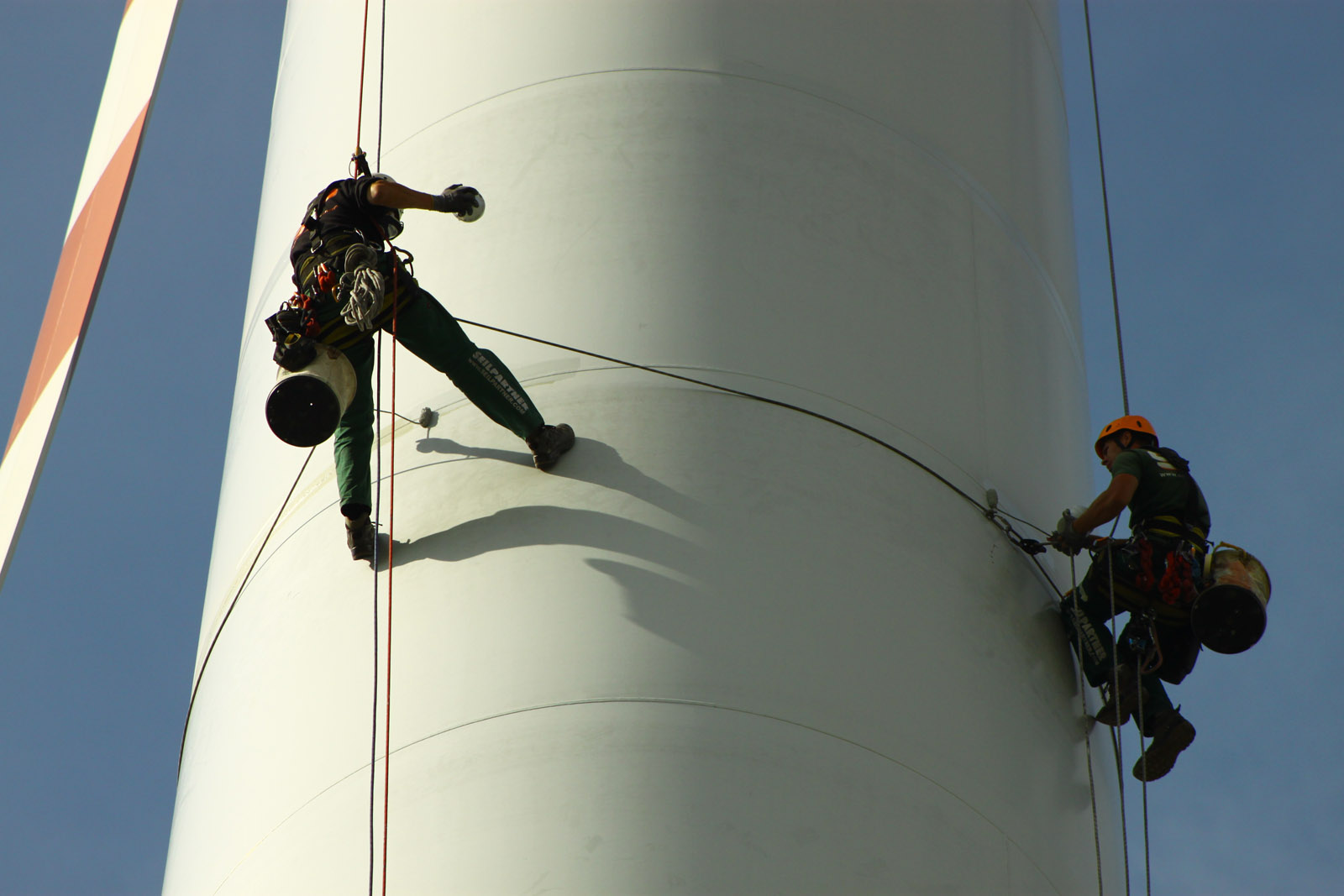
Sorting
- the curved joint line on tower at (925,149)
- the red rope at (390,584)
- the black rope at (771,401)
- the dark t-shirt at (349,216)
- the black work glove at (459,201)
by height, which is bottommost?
the red rope at (390,584)

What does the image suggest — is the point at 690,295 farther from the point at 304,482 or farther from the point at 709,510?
the point at 304,482

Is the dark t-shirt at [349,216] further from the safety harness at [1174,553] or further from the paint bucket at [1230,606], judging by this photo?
the paint bucket at [1230,606]

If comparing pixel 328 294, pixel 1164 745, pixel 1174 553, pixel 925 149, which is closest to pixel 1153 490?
pixel 1174 553

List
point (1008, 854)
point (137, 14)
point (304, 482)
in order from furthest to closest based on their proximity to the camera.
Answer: point (137, 14)
point (304, 482)
point (1008, 854)

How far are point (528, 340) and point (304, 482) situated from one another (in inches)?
58.8

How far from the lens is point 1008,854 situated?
26.6 feet

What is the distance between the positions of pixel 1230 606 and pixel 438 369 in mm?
4068

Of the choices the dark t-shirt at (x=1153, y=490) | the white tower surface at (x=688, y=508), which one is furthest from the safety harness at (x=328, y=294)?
the dark t-shirt at (x=1153, y=490)

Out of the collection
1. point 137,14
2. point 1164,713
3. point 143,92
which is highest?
point 137,14

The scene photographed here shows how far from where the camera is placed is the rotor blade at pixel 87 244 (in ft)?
32.8

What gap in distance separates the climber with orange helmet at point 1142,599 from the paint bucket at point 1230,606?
13 cm

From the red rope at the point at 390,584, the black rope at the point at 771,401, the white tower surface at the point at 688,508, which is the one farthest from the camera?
the black rope at the point at 771,401

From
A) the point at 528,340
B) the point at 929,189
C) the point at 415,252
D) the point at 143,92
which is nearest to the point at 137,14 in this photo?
the point at 143,92

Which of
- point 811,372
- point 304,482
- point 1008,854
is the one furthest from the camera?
point 304,482
